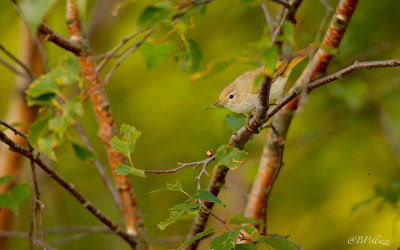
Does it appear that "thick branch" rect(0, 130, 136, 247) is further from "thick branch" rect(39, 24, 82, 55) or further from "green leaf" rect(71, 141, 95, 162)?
"thick branch" rect(39, 24, 82, 55)

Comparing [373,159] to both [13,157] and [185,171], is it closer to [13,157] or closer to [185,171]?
[185,171]

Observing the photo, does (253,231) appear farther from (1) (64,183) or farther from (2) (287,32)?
(1) (64,183)

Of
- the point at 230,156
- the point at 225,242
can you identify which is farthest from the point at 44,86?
the point at 225,242

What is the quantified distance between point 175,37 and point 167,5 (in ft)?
12.8

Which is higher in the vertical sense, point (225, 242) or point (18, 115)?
point (18, 115)

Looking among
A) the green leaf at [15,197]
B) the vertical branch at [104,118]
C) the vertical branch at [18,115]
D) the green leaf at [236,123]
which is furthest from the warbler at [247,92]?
the vertical branch at [18,115]

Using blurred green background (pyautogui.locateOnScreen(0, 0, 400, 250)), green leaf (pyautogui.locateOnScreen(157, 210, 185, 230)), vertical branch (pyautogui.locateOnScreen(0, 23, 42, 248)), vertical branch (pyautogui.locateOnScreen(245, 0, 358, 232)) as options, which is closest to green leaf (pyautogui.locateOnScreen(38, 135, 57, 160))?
green leaf (pyautogui.locateOnScreen(157, 210, 185, 230))

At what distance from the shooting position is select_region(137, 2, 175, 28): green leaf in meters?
1.50

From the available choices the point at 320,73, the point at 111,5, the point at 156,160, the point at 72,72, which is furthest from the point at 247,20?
the point at 72,72

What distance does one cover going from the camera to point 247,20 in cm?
495

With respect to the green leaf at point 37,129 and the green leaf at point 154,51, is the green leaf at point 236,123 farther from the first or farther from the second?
the green leaf at point 37,129

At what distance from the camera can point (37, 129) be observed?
1.71m

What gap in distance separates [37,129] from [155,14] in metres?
0.63

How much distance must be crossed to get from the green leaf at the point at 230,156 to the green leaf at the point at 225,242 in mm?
277
